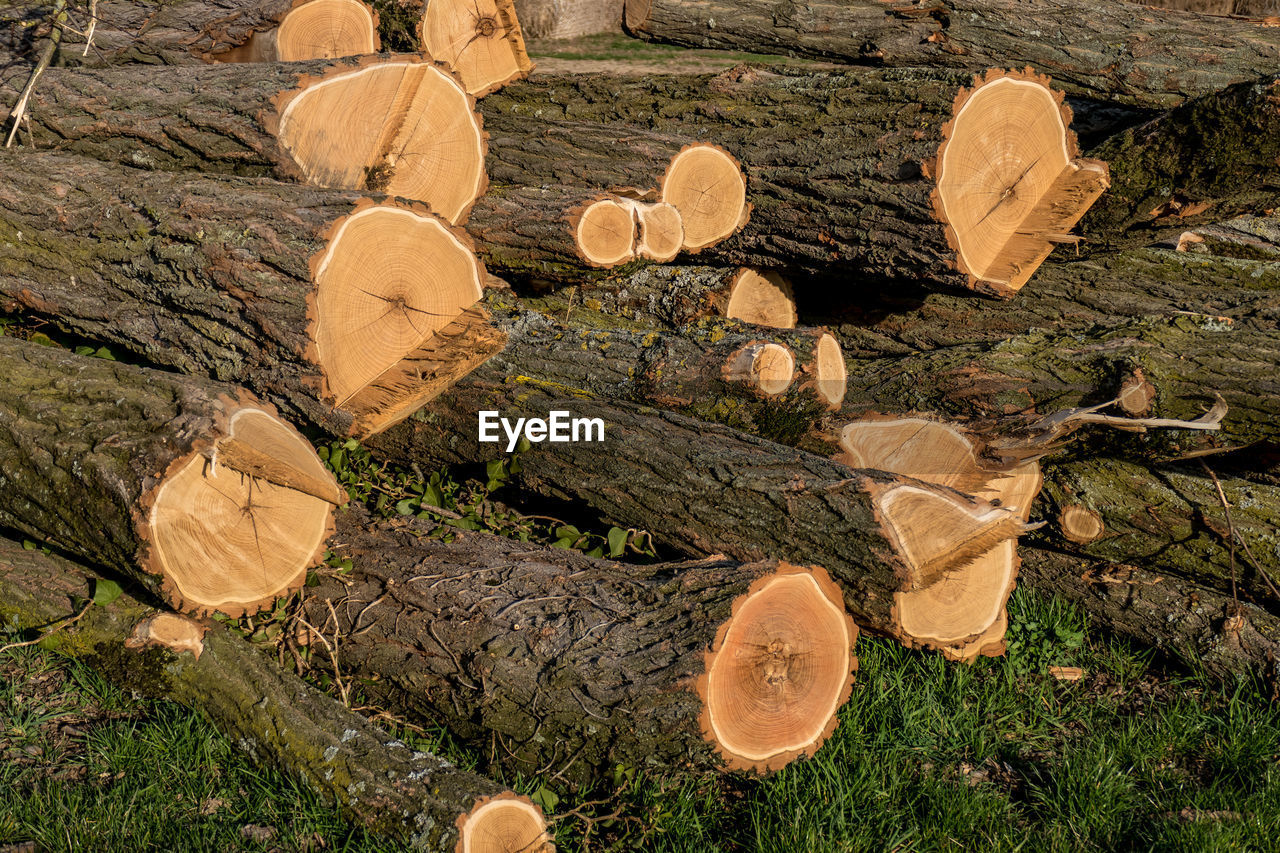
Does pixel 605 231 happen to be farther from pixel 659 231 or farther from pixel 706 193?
pixel 706 193

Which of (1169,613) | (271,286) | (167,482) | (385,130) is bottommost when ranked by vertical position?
(1169,613)

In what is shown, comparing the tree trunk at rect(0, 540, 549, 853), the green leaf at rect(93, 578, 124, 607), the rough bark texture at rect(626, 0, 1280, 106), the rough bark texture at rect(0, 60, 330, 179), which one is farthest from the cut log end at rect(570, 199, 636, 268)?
the rough bark texture at rect(626, 0, 1280, 106)

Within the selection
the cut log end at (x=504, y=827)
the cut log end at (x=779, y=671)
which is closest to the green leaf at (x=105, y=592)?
the cut log end at (x=504, y=827)

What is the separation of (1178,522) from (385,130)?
3.35 metres

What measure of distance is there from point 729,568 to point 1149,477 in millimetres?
1871

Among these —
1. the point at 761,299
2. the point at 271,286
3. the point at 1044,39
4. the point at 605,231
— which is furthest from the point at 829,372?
the point at 1044,39

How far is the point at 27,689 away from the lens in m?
3.15

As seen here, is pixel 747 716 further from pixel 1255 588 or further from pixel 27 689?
pixel 27 689

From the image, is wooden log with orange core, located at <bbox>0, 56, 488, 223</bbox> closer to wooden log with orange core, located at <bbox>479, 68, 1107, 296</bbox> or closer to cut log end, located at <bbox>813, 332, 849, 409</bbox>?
wooden log with orange core, located at <bbox>479, 68, 1107, 296</bbox>

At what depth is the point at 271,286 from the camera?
2.96 m

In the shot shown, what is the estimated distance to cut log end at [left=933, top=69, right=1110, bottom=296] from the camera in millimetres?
3846

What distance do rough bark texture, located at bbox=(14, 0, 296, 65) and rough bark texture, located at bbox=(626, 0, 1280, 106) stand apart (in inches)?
119

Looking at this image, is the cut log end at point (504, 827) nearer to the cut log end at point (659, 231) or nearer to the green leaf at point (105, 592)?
the green leaf at point (105, 592)

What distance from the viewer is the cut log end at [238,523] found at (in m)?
2.64
